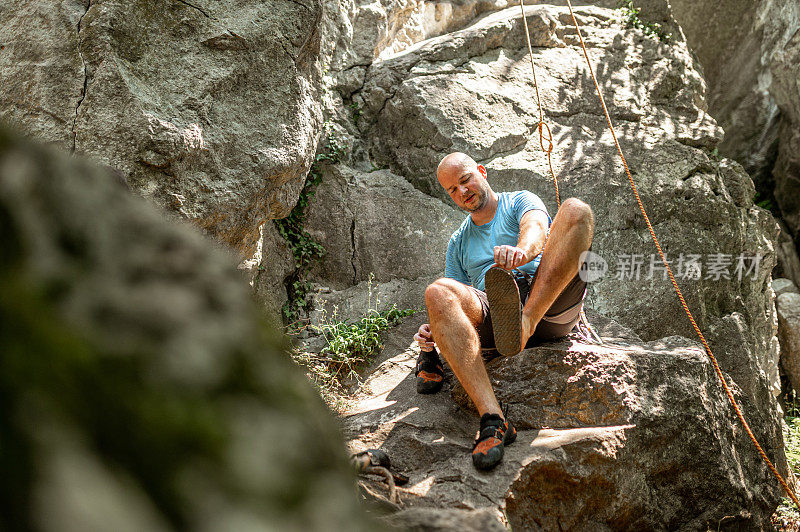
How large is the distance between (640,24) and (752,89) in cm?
379

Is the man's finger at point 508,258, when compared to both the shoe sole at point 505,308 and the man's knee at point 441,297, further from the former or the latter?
the man's knee at point 441,297

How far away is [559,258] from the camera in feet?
7.25

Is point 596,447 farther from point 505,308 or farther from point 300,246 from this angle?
point 300,246

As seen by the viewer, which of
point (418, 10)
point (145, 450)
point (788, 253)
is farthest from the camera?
point (788, 253)

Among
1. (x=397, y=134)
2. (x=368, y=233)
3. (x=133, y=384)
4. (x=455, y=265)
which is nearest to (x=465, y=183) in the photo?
(x=455, y=265)

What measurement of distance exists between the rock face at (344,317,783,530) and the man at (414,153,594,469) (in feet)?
0.47

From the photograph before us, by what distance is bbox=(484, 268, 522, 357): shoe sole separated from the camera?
2.04 m

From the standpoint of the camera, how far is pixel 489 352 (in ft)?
8.61

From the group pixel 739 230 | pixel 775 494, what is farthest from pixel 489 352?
pixel 739 230

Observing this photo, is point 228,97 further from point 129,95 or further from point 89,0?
point 89,0

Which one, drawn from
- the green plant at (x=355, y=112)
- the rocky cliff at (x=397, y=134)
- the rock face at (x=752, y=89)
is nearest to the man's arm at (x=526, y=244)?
the rocky cliff at (x=397, y=134)

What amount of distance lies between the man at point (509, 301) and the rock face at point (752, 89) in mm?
6840

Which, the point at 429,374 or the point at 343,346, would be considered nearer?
the point at 429,374

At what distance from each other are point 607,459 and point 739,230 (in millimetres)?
3526
